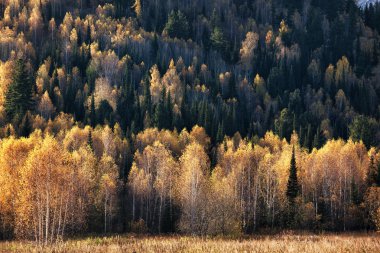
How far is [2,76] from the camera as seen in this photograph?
142 meters

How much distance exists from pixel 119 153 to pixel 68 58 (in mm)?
73597

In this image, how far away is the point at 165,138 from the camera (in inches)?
4528

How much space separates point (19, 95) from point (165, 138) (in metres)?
43.7

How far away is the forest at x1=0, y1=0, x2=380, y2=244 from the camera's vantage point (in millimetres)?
70188

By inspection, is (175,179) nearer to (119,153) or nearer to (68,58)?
(119,153)

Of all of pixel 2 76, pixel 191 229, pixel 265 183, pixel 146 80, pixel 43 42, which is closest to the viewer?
pixel 191 229

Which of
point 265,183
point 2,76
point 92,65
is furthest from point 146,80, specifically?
point 265,183

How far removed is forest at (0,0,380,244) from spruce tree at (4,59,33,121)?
44 centimetres

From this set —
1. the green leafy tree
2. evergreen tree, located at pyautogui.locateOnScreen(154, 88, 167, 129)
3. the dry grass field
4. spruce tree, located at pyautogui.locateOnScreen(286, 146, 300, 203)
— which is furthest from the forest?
the dry grass field

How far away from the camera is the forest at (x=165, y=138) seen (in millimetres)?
70188

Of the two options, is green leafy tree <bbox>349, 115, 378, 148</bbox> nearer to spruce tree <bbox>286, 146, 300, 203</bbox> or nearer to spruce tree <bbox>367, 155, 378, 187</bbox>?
spruce tree <bbox>367, 155, 378, 187</bbox>

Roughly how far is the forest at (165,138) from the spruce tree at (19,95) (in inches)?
17.2

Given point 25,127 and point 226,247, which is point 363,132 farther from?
point 226,247

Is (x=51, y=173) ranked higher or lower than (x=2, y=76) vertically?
lower
